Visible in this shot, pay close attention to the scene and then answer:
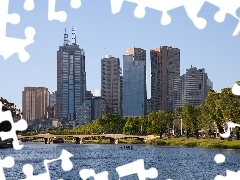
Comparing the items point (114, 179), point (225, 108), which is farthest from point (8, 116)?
point (225, 108)

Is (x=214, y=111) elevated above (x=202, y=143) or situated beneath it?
elevated above

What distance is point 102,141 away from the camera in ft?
606

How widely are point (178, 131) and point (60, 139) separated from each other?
40431 millimetres

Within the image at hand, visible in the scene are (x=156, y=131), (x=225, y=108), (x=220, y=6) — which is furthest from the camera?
(x=156, y=131)

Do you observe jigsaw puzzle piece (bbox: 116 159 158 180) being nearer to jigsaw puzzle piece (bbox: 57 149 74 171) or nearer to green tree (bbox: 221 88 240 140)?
jigsaw puzzle piece (bbox: 57 149 74 171)

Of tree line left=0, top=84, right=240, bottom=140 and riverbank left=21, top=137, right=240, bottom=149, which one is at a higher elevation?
tree line left=0, top=84, right=240, bottom=140

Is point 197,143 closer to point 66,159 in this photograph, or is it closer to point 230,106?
point 230,106

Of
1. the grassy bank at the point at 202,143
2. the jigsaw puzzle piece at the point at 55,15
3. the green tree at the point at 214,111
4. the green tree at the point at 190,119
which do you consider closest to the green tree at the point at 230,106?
the green tree at the point at 214,111

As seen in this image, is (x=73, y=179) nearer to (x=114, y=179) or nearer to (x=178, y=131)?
(x=114, y=179)

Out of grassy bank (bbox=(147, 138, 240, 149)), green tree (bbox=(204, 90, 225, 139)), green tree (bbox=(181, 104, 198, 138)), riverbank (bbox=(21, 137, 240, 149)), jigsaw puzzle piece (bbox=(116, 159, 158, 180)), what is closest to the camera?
jigsaw puzzle piece (bbox=(116, 159, 158, 180))

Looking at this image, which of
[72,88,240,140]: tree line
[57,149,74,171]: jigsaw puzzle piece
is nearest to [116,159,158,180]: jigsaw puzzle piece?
[57,149,74,171]: jigsaw puzzle piece

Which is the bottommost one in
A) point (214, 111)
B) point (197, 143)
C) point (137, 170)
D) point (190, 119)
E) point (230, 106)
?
point (197, 143)

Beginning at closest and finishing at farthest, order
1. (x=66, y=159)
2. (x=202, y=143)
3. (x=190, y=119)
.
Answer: (x=66, y=159) → (x=202, y=143) → (x=190, y=119)

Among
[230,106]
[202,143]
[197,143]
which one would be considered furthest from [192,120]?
[230,106]
